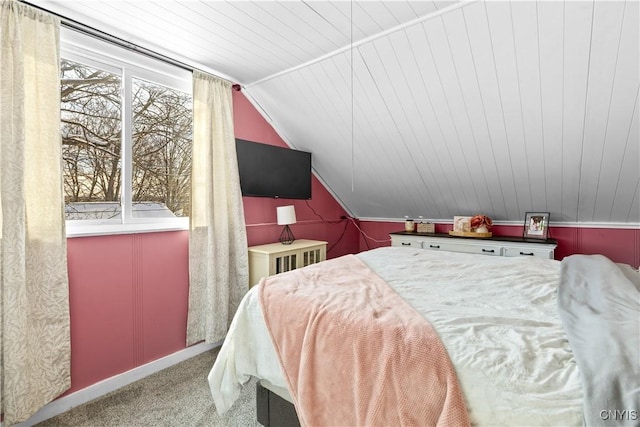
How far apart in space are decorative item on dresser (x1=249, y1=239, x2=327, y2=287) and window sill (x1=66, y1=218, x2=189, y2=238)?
0.67m

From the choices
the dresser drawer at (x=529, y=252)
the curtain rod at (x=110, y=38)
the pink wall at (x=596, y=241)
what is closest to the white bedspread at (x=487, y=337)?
the dresser drawer at (x=529, y=252)

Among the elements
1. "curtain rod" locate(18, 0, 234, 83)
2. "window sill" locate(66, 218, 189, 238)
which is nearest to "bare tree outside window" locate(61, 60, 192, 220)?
"window sill" locate(66, 218, 189, 238)

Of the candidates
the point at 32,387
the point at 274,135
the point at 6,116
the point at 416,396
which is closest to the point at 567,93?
the point at 416,396

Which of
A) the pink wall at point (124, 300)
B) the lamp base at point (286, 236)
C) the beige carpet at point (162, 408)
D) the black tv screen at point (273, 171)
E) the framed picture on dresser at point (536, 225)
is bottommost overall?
the beige carpet at point (162, 408)

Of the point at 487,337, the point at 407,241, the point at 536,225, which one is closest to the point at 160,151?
the point at 487,337

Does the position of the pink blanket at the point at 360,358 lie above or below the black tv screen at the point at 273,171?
below

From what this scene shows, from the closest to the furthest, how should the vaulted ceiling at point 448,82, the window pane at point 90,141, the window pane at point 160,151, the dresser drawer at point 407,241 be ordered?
the vaulted ceiling at point 448,82
the window pane at point 90,141
the window pane at point 160,151
the dresser drawer at point 407,241

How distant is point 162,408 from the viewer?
1.92 m

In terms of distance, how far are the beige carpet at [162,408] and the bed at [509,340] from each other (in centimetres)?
37

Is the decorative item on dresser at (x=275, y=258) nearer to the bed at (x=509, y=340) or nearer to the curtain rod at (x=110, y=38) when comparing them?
the bed at (x=509, y=340)

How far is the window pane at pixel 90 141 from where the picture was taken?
2078 mm

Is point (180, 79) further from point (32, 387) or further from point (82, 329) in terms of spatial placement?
point (32, 387)

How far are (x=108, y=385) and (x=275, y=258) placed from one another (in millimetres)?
1454

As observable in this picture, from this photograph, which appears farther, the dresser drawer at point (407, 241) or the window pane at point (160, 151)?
the dresser drawer at point (407, 241)
